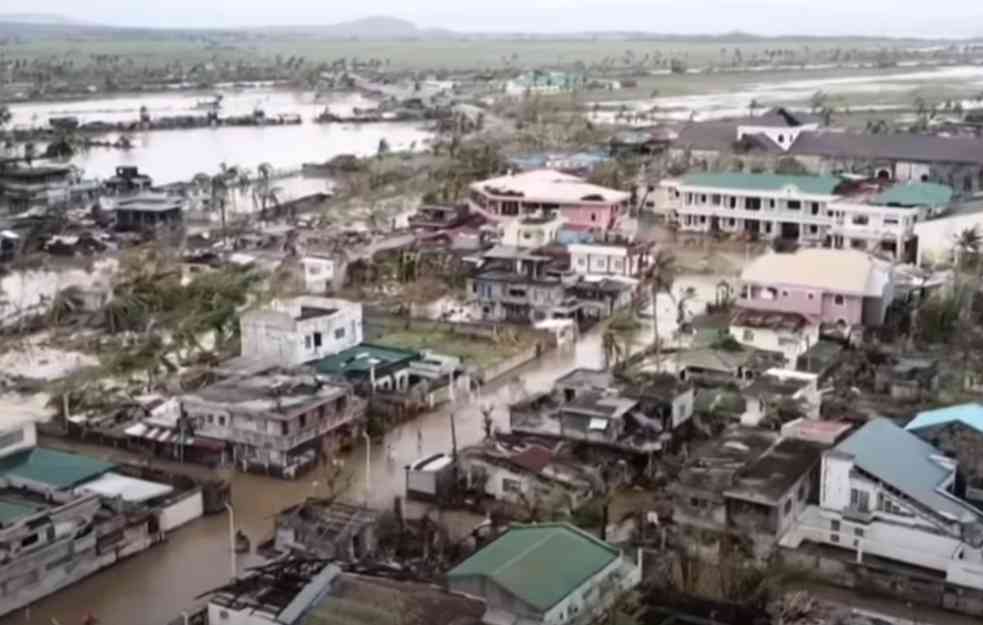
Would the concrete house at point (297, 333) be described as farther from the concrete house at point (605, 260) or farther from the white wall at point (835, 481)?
the white wall at point (835, 481)

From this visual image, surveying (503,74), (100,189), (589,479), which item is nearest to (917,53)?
(503,74)

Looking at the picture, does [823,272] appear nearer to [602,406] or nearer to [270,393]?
[602,406]

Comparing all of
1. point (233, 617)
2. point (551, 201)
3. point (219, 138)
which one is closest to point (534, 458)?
point (233, 617)

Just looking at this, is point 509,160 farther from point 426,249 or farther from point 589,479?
point 589,479

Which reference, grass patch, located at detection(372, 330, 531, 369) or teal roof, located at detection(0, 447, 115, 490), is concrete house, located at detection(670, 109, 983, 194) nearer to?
grass patch, located at detection(372, 330, 531, 369)

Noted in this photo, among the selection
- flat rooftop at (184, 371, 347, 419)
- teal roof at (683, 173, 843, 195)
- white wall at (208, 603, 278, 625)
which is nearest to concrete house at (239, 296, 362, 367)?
flat rooftop at (184, 371, 347, 419)

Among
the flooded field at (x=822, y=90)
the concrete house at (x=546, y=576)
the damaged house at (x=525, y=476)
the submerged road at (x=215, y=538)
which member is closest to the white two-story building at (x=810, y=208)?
the submerged road at (x=215, y=538)
